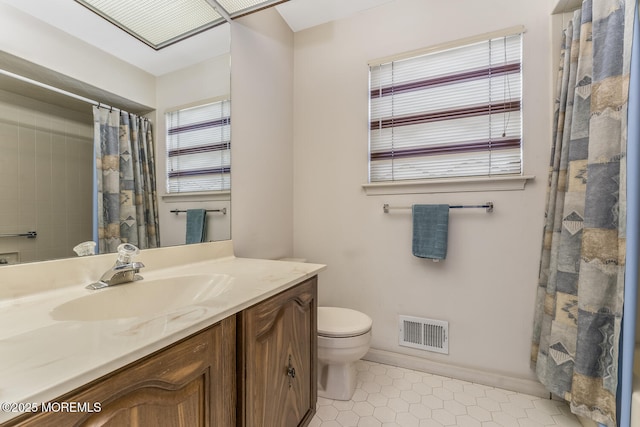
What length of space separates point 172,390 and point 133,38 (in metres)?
1.26

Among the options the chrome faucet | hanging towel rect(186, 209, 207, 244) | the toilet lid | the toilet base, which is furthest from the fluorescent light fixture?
the toilet base

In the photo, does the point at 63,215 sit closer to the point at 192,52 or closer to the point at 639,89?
the point at 192,52

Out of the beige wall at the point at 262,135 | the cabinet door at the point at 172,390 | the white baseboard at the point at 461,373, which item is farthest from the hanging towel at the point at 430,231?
the cabinet door at the point at 172,390

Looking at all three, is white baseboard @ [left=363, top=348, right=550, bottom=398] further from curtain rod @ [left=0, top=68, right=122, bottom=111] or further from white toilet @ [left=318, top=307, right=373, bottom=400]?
curtain rod @ [left=0, top=68, right=122, bottom=111]

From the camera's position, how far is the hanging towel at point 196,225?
4.47 feet

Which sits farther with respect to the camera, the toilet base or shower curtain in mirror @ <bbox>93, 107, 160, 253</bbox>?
the toilet base

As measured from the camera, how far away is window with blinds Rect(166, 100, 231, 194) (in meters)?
1.30

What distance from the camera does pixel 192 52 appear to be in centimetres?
138

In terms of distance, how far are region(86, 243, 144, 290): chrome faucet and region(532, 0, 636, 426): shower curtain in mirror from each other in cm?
173

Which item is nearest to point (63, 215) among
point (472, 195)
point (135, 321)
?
point (135, 321)

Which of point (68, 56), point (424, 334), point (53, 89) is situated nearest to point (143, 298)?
point (53, 89)

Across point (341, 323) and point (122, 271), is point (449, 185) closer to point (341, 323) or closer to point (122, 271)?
point (341, 323)

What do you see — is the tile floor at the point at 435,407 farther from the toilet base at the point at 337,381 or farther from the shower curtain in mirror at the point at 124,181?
the shower curtain in mirror at the point at 124,181

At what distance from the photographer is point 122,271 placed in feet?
3.10
